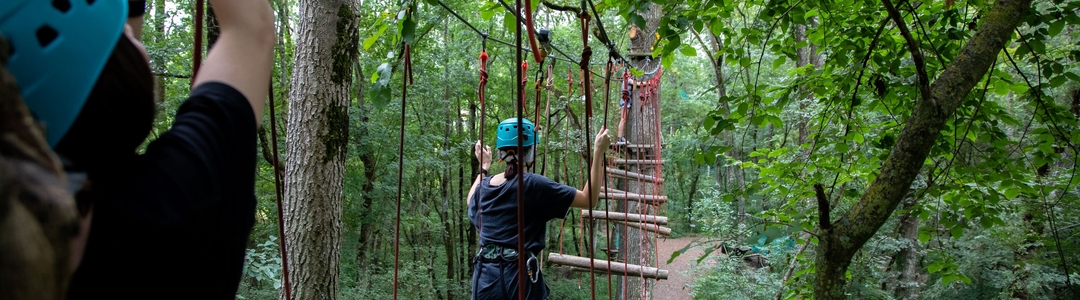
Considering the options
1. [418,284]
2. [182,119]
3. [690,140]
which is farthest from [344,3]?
[690,140]

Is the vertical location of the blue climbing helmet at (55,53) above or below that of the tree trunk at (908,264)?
above

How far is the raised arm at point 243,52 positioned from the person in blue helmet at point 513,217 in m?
1.83

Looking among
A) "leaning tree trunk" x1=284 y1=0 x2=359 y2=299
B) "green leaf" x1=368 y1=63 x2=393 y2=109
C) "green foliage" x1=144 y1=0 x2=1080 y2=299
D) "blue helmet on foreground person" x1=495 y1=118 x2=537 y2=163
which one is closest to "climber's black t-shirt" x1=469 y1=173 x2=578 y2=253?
"blue helmet on foreground person" x1=495 y1=118 x2=537 y2=163

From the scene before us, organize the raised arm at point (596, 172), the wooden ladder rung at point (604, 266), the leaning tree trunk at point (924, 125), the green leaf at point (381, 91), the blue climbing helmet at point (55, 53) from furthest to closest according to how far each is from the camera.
Answer: the wooden ladder rung at point (604, 266) → the raised arm at point (596, 172) → the leaning tree trunk at point (924, 125) → the green leaf at point (381, 91) → the blue climbing helmet at point (55, 53)

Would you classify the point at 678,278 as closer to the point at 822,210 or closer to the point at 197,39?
the point at 822,210

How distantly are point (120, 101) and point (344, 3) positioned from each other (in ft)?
8.08

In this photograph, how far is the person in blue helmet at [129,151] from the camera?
1.37 ft

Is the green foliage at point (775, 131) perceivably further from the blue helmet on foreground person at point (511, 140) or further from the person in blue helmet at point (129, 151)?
the person in blue helmet at point (129, 151)

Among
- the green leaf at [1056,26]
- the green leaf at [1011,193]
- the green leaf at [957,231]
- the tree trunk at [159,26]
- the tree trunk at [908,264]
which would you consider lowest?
the tree trunk at [908,264]

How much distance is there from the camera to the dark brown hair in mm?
450

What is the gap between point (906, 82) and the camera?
2.38 m

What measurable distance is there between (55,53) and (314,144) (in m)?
2.38

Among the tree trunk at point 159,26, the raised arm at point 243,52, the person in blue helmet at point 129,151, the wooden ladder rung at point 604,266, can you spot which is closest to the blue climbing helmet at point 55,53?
the person in blue helmet at point 129,151

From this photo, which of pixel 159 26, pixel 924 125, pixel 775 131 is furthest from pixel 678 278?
pixel 924 125
